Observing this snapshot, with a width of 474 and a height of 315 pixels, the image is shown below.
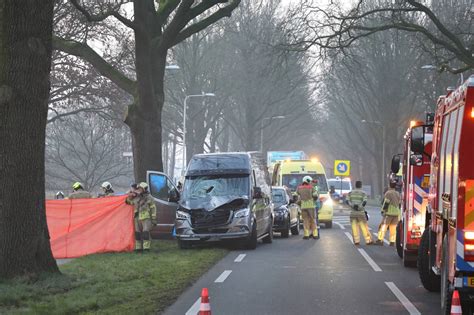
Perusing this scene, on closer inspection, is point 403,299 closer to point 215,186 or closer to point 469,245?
point 469,245

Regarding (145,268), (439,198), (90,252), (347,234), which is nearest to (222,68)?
(347,234)

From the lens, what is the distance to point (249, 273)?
53.0 ft

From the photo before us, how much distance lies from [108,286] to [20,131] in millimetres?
2706

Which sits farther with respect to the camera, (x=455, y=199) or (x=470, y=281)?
(x=455, y=199)

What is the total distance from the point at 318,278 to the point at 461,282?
6.21m

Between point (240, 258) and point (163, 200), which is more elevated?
point (163, 200)

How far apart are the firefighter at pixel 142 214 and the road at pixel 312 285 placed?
199 centimetres

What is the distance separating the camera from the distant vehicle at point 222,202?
21.5 meters

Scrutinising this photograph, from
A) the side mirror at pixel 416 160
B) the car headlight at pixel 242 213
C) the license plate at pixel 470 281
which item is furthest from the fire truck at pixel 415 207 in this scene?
the license plate at pixel 470 281

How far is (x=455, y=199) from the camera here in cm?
930

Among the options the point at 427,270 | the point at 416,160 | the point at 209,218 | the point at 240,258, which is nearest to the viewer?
the point at 427,270

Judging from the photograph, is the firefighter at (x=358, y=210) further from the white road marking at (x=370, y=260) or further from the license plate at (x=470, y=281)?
the license plate at (x=470, y=281)

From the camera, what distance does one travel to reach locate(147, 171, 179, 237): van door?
75.5 ft

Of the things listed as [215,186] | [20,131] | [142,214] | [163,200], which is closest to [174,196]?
[163,200]
